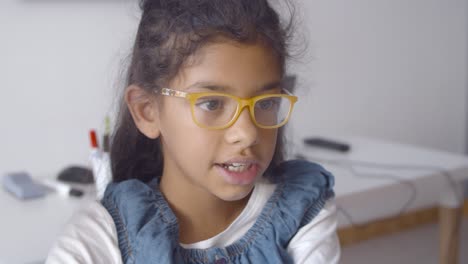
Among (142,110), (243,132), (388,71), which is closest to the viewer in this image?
(243,132)

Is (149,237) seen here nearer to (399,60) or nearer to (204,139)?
(204,139)

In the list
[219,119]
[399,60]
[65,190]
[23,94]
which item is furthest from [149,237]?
[399,60]

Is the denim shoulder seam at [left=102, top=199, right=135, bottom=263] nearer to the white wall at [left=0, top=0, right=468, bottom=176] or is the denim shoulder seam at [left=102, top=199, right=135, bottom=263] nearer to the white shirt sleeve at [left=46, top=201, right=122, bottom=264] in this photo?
the white shirt sleeve at [left=46, top=201, right=122, bottom=264]

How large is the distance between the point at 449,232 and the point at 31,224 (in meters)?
1.15

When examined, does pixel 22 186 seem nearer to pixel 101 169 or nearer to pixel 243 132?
pixel 101 169

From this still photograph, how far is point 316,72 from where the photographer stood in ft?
6.89

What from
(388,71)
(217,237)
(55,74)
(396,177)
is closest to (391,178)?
(396,177)

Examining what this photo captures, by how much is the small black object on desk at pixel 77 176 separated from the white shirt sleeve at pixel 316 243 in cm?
60

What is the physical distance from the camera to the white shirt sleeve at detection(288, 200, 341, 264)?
0.83 m

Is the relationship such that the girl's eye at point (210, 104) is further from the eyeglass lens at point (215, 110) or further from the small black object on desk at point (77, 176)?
the small black object on desk at point (77, 176)

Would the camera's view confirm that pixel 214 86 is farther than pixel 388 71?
No

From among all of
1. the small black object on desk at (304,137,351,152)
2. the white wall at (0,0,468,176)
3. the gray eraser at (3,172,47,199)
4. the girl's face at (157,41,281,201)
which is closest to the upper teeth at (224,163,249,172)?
the girl's face at (157,41,281,201)

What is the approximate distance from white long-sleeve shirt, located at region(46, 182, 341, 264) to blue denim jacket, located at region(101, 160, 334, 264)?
0.04ft

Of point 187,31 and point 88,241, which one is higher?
point 187,31
